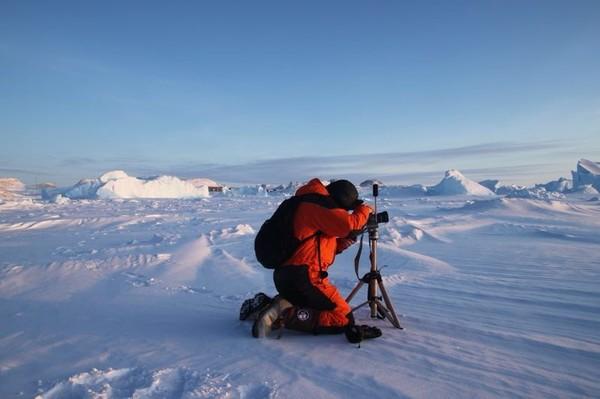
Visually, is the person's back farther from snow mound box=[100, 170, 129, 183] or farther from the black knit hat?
snow mound box=[100, 170, 129, 183]

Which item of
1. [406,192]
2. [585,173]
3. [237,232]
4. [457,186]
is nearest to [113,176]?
[406,192]

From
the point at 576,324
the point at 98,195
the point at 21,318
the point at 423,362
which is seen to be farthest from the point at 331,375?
the point at 98,195

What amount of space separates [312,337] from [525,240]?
7031 millimetres

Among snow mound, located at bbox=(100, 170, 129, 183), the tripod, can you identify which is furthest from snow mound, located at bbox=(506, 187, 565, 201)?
snow mound, located at bbox=(100, 170, 129, 183)

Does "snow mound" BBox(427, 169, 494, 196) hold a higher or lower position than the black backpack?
lower

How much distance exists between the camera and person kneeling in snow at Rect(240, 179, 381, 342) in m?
3.09

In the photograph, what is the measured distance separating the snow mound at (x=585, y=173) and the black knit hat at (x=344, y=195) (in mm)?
48262

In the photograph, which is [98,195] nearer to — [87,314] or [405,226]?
[405,226]

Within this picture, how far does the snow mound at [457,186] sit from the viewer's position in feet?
134

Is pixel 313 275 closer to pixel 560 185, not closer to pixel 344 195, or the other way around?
pixel 344 195

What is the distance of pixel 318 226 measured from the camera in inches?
122

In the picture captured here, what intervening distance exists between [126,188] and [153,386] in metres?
45.3

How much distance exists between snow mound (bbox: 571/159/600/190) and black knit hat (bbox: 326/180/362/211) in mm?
48262

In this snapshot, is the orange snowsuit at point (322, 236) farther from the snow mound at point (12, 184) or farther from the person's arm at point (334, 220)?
the snow mound at point (12, 184)
